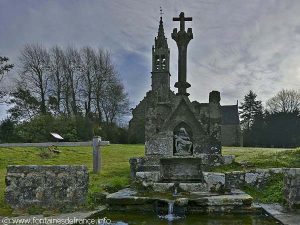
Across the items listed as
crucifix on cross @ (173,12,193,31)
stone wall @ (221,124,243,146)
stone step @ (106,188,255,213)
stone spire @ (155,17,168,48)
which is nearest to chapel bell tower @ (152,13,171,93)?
stone spire @ (155,17,168,48)

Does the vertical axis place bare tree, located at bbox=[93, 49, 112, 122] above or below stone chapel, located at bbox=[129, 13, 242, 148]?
above

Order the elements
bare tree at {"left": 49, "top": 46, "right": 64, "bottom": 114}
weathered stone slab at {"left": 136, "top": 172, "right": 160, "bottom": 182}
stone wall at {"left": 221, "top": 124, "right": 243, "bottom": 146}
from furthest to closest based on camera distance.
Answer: stone wall at {"left": 221, "top": 124, "right": 243, "bottom": 146} → bare tree at {"left": 49, "top": 46, "right": 64, "bottom": 114} → weathered stone slab at {"left": 136, "top": 172, "right": 160, "bottom": 182}

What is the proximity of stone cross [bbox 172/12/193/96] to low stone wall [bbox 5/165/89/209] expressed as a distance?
6.84m

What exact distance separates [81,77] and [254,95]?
36213 millimetres

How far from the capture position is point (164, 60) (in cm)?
5600

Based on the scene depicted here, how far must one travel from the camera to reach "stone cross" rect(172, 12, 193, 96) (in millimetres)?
13297

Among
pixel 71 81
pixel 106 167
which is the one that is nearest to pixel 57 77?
pixel 71 81

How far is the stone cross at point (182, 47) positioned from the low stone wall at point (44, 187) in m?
6.84

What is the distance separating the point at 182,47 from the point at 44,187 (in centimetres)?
830

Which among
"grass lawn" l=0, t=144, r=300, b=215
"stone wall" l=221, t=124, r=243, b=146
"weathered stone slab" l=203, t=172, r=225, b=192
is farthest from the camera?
"stone wall" l=221, t=124, r=243, b=146

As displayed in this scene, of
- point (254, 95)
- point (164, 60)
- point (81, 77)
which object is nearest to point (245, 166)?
point (81, 77)

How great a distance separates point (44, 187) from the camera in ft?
23.9

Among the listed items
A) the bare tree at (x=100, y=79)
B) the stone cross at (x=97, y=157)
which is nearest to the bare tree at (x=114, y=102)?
the bare tree at (x=100, y=79)

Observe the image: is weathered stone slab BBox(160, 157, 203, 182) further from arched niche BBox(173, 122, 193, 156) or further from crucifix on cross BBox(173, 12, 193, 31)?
crucifix on cross BBox(173, 12, 193, 31)
